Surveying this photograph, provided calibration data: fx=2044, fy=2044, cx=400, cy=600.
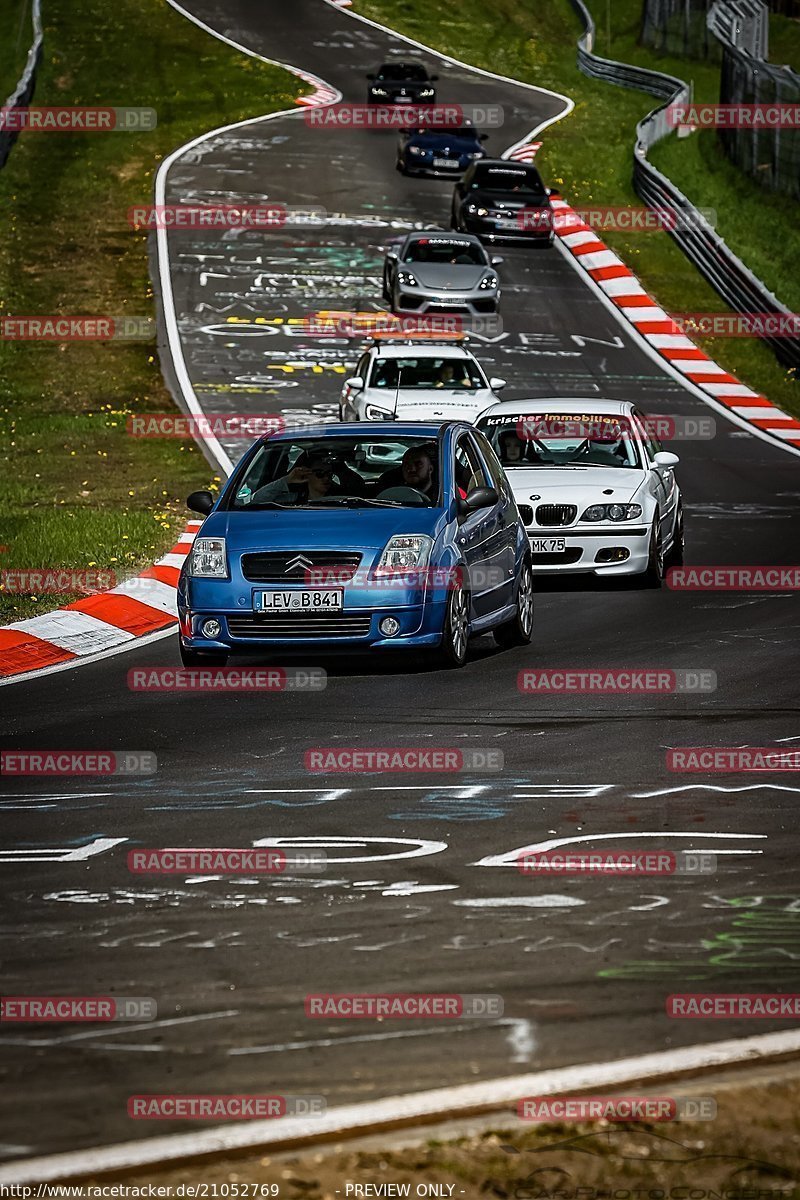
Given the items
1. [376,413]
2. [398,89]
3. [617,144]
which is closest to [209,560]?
[376,413]

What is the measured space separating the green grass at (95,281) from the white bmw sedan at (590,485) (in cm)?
312

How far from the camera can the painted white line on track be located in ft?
15.2

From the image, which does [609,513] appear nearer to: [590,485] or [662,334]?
[590,485]

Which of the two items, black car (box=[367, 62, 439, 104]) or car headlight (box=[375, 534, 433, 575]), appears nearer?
car headlight (box=[375, 534, 433, 575])

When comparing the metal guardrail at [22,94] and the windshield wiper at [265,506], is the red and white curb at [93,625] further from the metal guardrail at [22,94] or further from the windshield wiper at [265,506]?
the metal guardrail at [22,94]

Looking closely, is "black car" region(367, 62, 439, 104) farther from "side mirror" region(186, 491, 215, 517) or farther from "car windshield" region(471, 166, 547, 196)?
"side mirror" region(186, 491, 215, 517)

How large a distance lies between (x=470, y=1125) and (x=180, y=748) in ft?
17.8

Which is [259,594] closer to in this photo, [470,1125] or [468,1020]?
[468,1020]

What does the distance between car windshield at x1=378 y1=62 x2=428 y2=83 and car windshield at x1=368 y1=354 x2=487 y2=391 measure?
104ft

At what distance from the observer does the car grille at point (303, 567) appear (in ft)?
39.4

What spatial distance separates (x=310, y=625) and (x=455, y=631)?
91cm

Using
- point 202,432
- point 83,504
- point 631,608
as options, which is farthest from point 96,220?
point 631,608

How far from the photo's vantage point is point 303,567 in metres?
12.0

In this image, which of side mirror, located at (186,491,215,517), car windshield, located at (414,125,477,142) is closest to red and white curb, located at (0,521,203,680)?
side mirror, located at (186,491,215,517)
